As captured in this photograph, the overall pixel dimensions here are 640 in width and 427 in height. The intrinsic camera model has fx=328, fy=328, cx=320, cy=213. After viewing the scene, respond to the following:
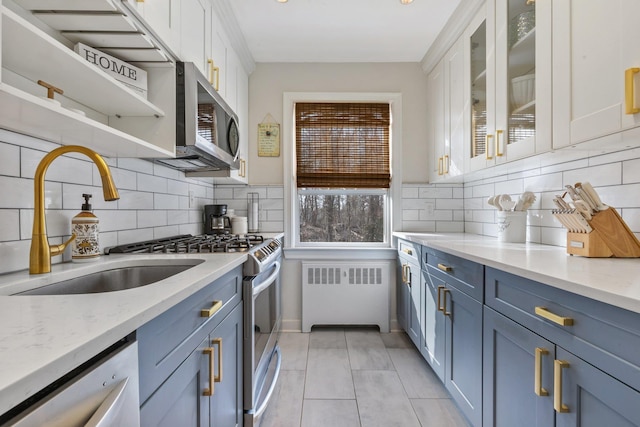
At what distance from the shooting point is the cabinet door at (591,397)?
29.4 inches

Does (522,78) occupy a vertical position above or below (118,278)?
above

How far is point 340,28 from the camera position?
245 centimetres

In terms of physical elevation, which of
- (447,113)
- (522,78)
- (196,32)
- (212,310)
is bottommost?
(212,310)

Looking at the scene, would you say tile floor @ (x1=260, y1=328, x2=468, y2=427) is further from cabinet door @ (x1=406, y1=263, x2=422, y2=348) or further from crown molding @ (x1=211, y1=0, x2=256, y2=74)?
crown molding @ (x1=211, y1=0, x2=256, y2=74)

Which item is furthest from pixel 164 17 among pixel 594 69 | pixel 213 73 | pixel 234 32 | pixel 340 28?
pixel 594 69

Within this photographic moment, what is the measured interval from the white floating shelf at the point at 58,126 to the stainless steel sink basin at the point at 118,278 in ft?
1.55

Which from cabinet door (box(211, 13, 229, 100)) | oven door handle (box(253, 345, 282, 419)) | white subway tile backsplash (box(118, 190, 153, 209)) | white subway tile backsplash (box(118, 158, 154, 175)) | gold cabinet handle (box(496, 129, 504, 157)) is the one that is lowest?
oven door handle (box(253, 345, 282, 419))

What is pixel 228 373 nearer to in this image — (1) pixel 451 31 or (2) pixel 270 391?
(2) pixel 270 391

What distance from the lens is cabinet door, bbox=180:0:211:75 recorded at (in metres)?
1.52

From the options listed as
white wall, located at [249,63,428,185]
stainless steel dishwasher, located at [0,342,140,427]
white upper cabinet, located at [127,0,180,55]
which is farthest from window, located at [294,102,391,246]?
stainless steel dishwasher, located at [0,342,140,427]

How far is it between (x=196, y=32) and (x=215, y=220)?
1329 mm

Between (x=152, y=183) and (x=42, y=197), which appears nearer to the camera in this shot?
(x=42, y=197)

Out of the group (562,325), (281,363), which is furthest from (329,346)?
(562,325)

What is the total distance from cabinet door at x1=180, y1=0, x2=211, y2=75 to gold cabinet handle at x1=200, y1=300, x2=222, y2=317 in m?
1.12
